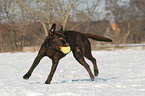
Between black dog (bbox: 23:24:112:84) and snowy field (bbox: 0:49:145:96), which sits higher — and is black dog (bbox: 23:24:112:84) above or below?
above

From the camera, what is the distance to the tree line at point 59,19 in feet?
49.5

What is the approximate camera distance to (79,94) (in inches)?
146

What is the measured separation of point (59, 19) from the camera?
1580 centimetres

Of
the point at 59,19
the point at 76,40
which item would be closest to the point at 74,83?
the point at 76,40

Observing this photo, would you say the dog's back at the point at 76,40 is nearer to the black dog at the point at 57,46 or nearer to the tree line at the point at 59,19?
the black dog at the point at 57,46

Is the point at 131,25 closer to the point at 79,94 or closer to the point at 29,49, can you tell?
the point at 29,49

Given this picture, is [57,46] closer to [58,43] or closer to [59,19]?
[58,43]

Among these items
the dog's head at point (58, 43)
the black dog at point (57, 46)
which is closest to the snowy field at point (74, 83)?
the black dog at point (57, 46)

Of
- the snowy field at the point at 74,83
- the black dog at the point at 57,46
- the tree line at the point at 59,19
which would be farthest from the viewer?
the tree line at the point at 59,19

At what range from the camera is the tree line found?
1509cm

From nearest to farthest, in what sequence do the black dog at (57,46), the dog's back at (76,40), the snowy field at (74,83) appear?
1. the snowy field at (74,83)
2. the black dog at (57,46)
3. the dog's back at (76,40)

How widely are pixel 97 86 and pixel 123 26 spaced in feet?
190

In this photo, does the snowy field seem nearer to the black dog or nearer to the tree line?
the black dog

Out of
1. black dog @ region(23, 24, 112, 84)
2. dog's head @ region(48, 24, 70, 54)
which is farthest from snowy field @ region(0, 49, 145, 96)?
dog's head @ region(48, 24, 70, 54)
